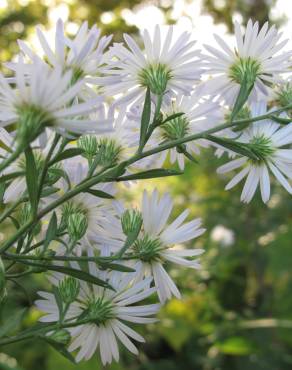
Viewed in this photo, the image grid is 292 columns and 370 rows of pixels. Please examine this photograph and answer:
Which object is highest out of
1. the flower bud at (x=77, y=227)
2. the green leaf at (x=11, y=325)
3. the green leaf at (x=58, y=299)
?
the flower bud at (x=77, y=227)

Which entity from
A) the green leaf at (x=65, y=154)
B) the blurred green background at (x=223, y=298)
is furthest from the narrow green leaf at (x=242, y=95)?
the blurred green background at (x=223, y=298)

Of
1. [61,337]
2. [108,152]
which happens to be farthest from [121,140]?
[61,337]

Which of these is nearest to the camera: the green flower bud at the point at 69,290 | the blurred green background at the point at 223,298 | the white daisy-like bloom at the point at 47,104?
the white daisy-like bloom at the point at 47,104

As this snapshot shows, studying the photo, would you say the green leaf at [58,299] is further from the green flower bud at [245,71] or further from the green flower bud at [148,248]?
the green flower bud at [245,71]

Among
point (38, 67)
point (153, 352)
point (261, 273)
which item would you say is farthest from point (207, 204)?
point (38, 67)

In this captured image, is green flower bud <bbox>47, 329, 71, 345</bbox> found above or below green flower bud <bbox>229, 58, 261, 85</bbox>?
below

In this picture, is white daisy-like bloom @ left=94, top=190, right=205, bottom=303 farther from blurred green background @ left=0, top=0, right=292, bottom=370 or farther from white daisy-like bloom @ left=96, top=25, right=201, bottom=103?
blurred green background @ left=0, top=0, right=292, bottom=370

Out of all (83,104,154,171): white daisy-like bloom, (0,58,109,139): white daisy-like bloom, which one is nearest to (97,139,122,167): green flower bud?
(83,104,154,171): white daisy-like bloom

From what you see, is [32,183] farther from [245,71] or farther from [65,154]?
[245,71]
